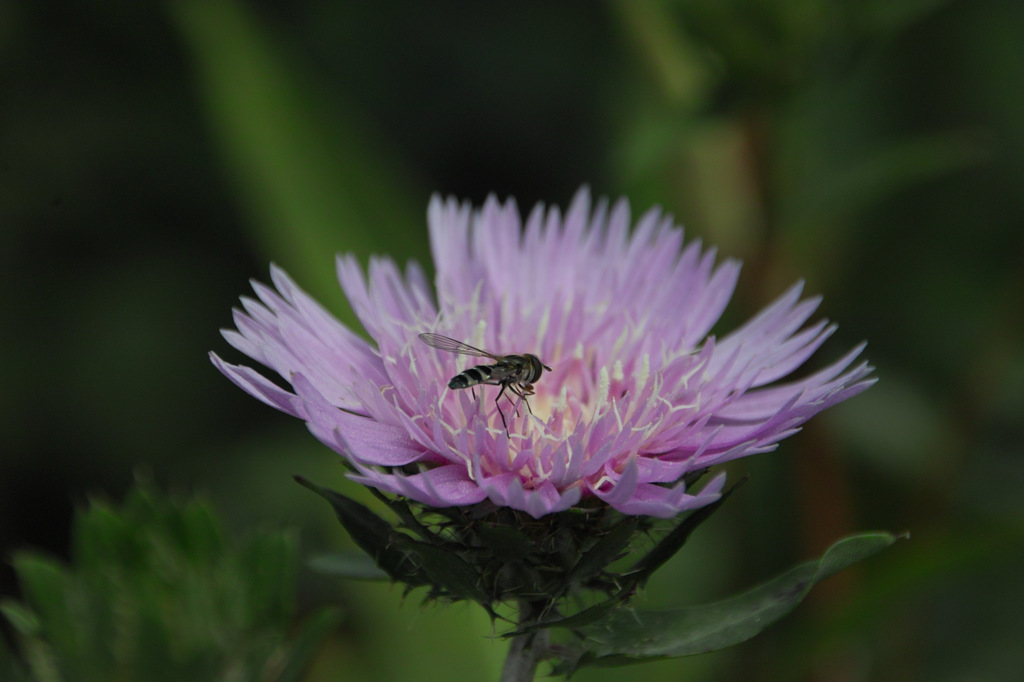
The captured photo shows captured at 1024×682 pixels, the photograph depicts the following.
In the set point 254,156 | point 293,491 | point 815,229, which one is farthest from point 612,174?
point 293,491

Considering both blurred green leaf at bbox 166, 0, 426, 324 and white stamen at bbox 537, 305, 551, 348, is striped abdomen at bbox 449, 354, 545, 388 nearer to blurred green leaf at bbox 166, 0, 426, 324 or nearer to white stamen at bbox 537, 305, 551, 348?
white stamen at bbox 537, 305, 551, 348

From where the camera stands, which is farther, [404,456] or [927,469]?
[927,469]

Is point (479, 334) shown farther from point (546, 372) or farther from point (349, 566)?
point (349, 566)

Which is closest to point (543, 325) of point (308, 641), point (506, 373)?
point (506, 373)

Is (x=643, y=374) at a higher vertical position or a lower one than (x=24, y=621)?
higher

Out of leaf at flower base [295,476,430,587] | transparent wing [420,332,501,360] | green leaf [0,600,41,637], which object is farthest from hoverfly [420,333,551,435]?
green leaf [0,600,41,637]

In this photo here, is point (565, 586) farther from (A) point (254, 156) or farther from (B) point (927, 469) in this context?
(A) point (254, 156)

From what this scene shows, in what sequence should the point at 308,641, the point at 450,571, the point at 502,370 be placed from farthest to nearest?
the point at 502,370
the point at 308,641
the point at 450,571
